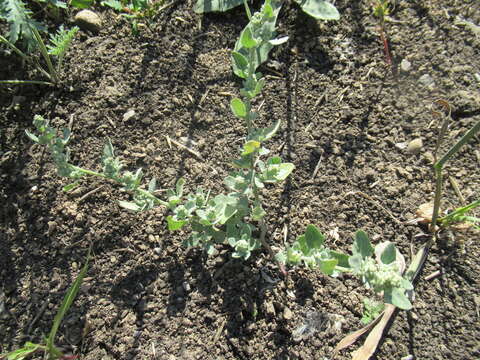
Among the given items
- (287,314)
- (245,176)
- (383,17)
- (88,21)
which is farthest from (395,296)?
(88,21)

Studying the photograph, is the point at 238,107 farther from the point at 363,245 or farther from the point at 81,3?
the point at 81,3

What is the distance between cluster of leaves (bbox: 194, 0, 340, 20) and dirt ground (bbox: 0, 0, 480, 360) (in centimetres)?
5

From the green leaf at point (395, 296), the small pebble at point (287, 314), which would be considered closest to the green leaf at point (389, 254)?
the green leaf at point (395, 296)

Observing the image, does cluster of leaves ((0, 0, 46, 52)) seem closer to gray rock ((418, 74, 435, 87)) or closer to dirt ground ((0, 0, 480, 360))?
dirt ground ((0, 0, 480, 360))

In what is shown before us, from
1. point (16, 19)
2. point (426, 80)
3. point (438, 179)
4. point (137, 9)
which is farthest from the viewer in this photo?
point (137, 9)

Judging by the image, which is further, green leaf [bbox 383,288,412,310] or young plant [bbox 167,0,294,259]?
young plant [bbox 167,0,294,259]

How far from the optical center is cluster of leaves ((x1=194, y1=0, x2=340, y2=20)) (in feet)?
7.23

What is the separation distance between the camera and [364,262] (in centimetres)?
141

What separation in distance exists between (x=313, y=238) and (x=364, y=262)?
198 millimetres

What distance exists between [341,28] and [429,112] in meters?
0.68

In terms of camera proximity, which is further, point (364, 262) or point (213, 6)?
point (213, 6)

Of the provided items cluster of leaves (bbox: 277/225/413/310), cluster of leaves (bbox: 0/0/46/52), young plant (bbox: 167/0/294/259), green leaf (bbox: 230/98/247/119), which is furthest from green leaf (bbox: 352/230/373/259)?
cluster of leaves (bbox: 0/0/46/52)

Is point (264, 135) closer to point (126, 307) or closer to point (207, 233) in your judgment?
point (207, 233)

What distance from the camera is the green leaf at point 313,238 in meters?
1.46
